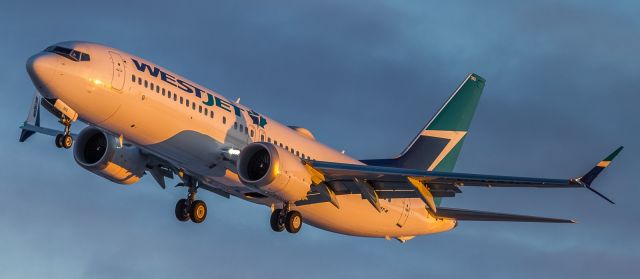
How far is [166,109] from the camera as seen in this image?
4138 cm

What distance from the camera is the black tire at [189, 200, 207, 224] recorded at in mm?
47594

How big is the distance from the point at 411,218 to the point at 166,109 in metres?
15.0

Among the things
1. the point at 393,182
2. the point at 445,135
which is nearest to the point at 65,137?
the point at 393,182

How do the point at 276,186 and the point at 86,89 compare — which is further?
the point at 276,186

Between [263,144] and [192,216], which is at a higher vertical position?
[263,144]

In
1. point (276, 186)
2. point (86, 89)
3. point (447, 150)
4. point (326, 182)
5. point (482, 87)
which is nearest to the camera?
point (86, 89)

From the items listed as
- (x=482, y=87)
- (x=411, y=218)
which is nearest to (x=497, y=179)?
(x=411, y=218)

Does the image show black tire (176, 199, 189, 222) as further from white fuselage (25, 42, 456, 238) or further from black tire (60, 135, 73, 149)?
black tire (60, 135, 73, 149)

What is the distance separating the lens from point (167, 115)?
136 feet

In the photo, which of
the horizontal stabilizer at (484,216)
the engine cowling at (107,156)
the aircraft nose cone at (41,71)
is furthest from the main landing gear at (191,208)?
the horizontal stabilizer at (484,216)

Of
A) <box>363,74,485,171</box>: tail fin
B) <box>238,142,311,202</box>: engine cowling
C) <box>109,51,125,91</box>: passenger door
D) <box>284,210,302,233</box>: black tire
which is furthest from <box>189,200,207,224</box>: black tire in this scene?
<box>363,74,485,171</box>: tail fin

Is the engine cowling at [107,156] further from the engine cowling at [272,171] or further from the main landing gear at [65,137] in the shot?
the engine cowling at [272,171]

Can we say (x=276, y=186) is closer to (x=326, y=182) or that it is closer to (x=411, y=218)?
(x=326, y=182)

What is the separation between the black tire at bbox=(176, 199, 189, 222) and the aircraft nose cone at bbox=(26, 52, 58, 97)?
35.2 feet
